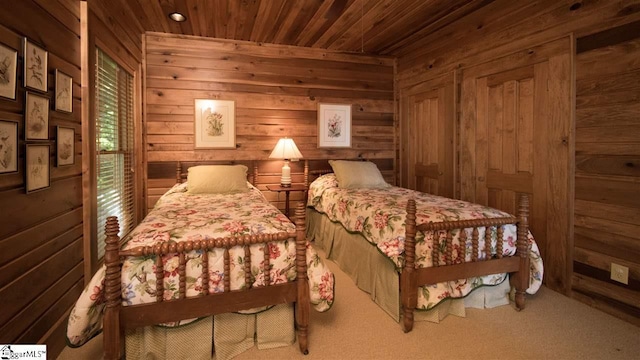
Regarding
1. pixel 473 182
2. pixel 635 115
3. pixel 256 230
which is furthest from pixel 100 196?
pixel 635 115

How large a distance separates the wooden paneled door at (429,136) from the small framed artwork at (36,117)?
11.1ft

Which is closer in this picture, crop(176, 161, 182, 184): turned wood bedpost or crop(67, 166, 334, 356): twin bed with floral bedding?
crop(67, 166, 334, 356): twin bed with floral bedding

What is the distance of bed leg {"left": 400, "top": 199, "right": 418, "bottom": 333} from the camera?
196 cm

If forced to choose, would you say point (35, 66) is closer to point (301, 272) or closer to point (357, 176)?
point (301, 272)

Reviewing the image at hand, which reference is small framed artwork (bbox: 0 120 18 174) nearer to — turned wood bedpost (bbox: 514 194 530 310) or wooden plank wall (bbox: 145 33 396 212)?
wooden plank wall (bbox: 145 33 396 212)

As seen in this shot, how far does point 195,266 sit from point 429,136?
10.3ft

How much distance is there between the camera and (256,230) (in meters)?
1.83

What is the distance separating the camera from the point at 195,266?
5.30ft

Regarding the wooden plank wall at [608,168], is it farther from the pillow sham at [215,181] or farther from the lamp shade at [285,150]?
the pillow sham at [215,181]

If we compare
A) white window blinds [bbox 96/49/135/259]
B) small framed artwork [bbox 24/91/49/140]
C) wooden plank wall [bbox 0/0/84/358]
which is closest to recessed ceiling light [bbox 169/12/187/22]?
white window blinds [bbox 96/49/135/259]

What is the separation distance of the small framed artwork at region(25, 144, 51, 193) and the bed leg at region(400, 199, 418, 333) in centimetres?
195

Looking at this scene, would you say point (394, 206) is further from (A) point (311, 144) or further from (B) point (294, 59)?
(B) point (294, 59)

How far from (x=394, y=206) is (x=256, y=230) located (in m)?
1.14

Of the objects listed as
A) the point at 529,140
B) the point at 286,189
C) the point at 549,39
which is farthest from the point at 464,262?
the point at 286,189
